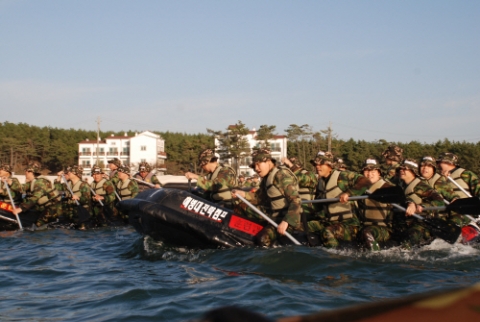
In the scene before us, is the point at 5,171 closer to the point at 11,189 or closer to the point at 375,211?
the point at 11,189

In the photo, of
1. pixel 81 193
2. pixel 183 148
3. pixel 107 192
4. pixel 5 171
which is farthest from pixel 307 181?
pixel 183 148

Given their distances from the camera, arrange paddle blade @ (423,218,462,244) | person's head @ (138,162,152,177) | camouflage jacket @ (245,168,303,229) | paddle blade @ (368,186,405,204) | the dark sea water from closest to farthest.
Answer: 1. the dark sea water
2. paddle blade @ (368,186,405,204)
3. camouflage jacket @ (245,168,303,229)
4. paddle blade @ (423,218,462,244)
5. person's head @ (138,162,152,177)

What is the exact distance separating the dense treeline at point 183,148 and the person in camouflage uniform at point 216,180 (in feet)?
118

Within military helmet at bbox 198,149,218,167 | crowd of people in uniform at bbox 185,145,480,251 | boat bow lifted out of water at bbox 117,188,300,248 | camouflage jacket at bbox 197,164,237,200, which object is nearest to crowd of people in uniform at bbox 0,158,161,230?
military helmet at bbox 198,149,218,167

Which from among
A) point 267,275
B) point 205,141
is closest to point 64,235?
point 267,275

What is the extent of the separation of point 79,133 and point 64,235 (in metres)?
69.2

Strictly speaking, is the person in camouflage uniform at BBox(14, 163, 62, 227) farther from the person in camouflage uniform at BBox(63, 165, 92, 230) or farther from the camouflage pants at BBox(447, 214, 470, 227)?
the camouflage pants at BBox(447, 214, 470, 227)

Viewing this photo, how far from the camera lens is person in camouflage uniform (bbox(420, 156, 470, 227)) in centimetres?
955

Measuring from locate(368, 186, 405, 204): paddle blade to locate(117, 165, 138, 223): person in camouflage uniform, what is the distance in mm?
A: 7940

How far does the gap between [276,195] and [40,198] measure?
7.98 meters

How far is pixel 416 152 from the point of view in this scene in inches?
2093

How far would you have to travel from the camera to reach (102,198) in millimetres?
15547

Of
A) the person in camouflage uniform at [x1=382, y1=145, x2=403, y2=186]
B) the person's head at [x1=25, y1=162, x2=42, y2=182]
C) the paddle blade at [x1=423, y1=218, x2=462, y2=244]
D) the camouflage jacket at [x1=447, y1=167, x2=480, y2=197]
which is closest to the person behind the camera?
the paddle blade at [x1=423, y1=218, x2=462, y2=244]

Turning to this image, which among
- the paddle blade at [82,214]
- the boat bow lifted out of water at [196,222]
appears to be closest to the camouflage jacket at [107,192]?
the paddle blade at [82,214]
